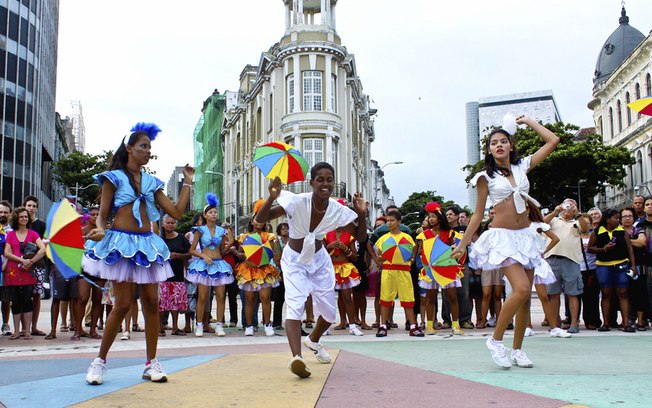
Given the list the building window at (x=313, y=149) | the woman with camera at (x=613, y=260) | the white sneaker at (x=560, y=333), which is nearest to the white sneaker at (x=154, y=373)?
the white sneaker at (x=560, y=333)

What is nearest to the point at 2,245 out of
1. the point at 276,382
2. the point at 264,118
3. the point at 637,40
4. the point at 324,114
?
the point at 276,382

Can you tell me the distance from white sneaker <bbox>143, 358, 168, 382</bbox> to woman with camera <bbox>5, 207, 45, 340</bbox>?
5.39m

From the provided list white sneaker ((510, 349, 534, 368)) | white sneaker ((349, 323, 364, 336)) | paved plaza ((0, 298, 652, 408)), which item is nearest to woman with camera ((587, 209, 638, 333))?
paved plaza ((0, 298, 652, 408))

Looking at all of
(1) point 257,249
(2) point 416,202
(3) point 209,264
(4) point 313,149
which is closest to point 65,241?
(3) point 209,264

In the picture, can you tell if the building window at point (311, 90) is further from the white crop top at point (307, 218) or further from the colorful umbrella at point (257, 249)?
the white crop top at point (307, 218)

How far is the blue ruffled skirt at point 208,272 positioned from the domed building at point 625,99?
48579mm

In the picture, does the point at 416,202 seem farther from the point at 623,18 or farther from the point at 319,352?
the point at 319,352

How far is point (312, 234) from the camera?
5.71 meters

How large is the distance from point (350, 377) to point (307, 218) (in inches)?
56.7

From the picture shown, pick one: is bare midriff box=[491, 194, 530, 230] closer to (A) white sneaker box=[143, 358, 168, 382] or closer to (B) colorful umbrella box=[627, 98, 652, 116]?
(A) white sneaker box=[143, 358, 168, 382]

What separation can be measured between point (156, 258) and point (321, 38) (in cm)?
3771

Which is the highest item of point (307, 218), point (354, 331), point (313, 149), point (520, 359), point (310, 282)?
point (313, 149)

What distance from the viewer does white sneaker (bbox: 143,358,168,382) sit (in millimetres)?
4895

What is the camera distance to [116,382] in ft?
16.3
